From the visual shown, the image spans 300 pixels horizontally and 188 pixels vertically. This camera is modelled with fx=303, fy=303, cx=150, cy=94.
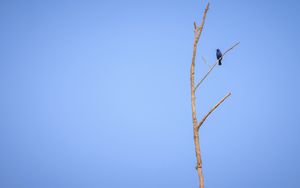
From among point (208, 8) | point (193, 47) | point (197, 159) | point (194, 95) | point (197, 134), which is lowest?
point (197, 159)

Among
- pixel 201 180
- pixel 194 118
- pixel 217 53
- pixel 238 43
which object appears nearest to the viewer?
pixel 201 180

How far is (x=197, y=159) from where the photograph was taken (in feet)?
14.1

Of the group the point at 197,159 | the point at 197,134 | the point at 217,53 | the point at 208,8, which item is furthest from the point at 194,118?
the point at 217,53

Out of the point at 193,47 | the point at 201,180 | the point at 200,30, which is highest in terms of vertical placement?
the point at 200,30

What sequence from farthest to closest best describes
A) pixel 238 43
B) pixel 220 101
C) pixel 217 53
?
1. pixel 217 53
2. pixel 238 43
3. pixel 220 101

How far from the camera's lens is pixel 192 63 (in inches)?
184

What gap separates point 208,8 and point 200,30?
1.38 ft

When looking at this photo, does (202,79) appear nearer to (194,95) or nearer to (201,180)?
(194,95)

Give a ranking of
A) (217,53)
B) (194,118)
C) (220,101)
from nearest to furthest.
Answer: (194,118) → (220,101) → (217,53)

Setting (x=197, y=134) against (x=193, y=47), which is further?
(x=193, y=47)

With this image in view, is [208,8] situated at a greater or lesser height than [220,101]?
greater

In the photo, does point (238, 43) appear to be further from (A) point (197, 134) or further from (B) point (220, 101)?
(A) point (197, 134)

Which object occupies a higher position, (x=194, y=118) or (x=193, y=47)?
(x=193, y=47)

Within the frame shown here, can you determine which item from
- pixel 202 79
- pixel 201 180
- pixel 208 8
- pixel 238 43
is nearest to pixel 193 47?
pixel 202 79
